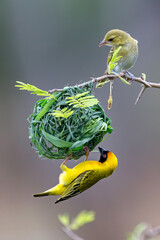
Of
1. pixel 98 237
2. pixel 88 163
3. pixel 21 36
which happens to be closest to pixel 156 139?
pixel 98 237

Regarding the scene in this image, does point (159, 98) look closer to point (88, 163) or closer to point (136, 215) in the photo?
point (136, 215)

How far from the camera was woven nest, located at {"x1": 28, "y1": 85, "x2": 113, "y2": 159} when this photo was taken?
2.45 metres

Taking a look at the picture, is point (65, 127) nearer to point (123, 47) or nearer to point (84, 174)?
point (84, 174)

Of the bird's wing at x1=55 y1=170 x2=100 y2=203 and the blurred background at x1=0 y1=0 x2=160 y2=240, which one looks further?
the blurred background at x1=0 y1=0 x2=160 y2=240

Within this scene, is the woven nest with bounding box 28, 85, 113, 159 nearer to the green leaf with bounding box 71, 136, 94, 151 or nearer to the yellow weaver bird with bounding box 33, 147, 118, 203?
the green leaf with bounding box 71, 136, 94, 151

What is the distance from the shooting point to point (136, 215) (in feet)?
21.2

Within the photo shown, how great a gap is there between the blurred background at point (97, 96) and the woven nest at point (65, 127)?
12.4 feet

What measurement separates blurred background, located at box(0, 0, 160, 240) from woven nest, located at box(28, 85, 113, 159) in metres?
3.77

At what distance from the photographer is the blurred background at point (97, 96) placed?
652 centimetres

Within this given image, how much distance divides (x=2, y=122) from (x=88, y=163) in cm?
483

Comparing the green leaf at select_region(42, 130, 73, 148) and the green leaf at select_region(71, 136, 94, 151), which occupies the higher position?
the green leaf at select_region(42, 130, 73, 148)

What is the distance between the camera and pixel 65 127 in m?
2.48

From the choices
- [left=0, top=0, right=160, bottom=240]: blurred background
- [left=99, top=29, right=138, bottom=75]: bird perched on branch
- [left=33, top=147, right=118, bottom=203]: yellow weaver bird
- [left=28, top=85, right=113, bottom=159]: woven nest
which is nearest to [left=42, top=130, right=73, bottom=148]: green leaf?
[left=28, top=85, right=113, bottom=159]: woven nest

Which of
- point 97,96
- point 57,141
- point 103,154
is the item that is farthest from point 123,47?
point 97,96
